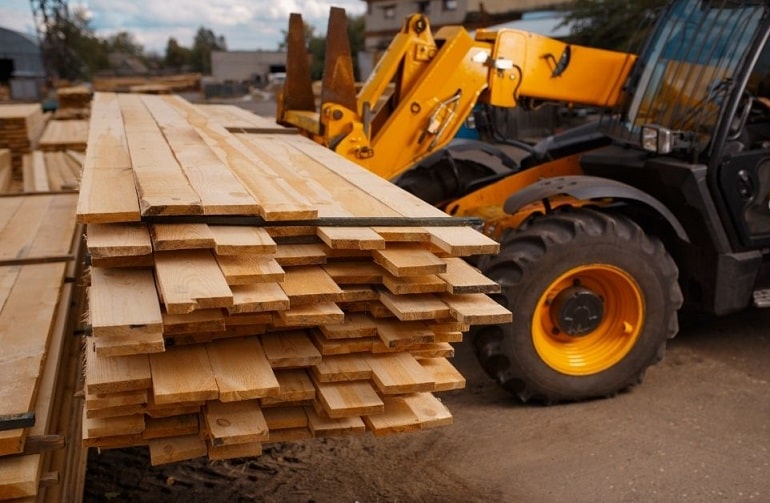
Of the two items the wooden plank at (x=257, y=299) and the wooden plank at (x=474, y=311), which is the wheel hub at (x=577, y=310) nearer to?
the wooden plank at (x=474, y=311)

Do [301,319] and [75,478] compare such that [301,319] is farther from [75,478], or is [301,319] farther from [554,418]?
[554,418]

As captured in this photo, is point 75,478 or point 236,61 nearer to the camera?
point 75,478

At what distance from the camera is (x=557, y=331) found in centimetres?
495

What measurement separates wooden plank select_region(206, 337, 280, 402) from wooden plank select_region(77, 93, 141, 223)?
1.89ft

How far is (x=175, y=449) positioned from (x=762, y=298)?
407 centimetres

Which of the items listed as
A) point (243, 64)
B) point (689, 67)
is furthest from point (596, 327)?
point (243, 64)

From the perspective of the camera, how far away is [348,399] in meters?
2.80

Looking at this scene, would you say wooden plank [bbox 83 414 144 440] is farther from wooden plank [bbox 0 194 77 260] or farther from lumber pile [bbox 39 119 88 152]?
lumber pile [bbox 39 119 88 152]

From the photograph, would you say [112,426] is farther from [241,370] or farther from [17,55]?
[17,55]

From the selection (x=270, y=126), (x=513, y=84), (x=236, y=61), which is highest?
(x=513, y=84)

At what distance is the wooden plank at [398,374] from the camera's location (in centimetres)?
280

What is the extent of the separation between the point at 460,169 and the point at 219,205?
424 centimetres

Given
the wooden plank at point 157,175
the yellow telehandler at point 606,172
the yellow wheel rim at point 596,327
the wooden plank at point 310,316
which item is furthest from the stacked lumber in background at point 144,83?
the wooden plank at point 310,316

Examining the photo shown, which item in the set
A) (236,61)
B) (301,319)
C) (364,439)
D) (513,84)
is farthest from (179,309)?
(236,61)
